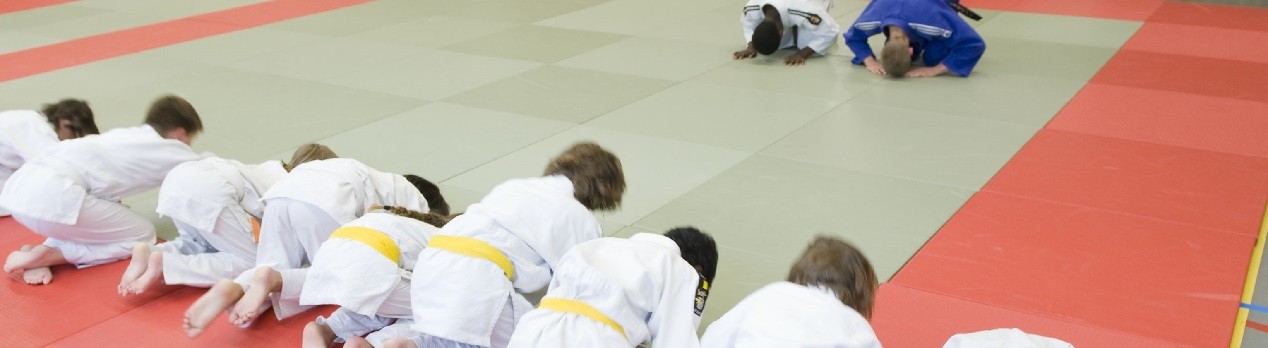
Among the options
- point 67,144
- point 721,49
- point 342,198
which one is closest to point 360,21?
point 721,49

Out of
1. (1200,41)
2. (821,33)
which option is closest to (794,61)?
(821,33)

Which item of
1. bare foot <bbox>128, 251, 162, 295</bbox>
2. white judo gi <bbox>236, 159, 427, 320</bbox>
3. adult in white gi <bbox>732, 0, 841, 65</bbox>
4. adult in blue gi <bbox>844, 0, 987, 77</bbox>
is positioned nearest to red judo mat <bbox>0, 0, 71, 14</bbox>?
adult in white gi <bbox>732, 0, 841, 65</bbox>

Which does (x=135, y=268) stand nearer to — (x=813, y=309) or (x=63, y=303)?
(x=63, y=303)

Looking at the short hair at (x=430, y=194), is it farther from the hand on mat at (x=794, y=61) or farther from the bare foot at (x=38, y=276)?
the hand on mat at (x=794, y=61)

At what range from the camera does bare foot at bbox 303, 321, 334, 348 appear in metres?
3.92

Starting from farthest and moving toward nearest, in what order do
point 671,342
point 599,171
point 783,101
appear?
point 783,101
point 599,171
point 671,342

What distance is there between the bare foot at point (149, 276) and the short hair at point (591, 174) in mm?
1761

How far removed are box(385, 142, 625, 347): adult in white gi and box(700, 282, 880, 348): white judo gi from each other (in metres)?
0.72

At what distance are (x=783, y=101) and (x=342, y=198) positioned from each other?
12.5ft

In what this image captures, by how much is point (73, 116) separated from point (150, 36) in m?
5.05

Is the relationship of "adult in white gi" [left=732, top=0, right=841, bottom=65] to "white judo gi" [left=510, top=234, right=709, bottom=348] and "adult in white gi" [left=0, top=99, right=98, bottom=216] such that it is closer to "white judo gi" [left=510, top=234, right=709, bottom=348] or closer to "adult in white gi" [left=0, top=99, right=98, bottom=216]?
"adult in white gi" [left=0, top=99, right=98, bottom=216]

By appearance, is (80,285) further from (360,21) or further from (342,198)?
(360,21)

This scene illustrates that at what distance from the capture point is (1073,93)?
746 centimetres

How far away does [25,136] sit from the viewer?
528cm
